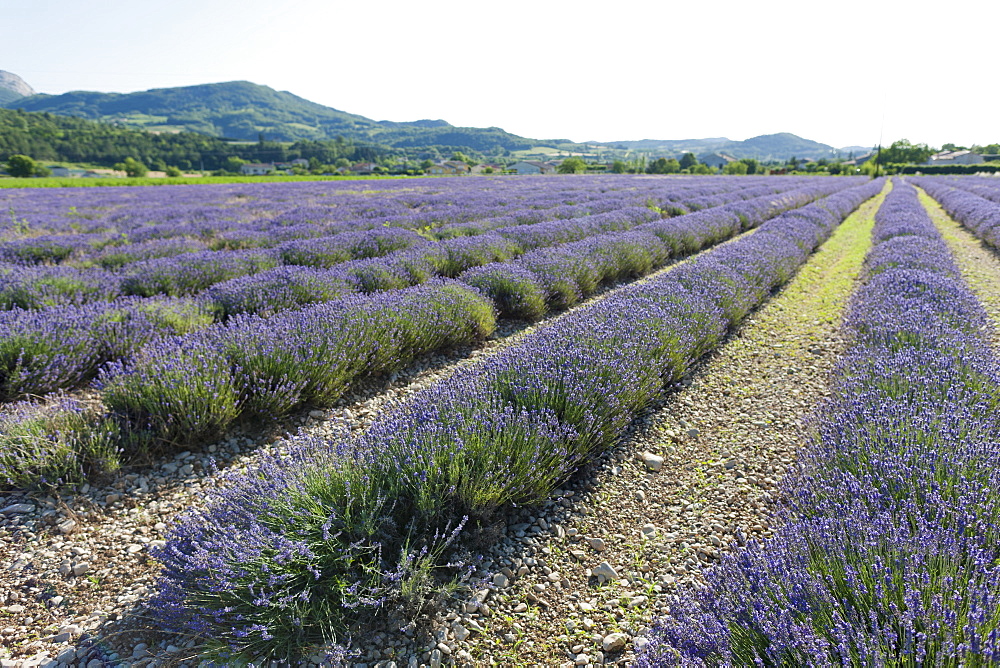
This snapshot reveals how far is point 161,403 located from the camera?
3029mm

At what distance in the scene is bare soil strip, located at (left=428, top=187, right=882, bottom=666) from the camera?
1921mm

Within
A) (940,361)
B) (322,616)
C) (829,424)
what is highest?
(940,361)

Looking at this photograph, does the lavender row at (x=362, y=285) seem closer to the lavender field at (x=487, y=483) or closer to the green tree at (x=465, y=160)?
the lavender field at (x=487, y=483)

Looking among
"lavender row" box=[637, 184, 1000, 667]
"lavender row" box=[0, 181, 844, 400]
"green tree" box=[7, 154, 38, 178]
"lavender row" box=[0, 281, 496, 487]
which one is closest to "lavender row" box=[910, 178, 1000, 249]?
"lavender row" box=[0, 181, 844, 400]

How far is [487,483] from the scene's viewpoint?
228 centimetres

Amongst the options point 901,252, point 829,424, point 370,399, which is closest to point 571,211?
point 901,252

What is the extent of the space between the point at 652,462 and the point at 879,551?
1509mm

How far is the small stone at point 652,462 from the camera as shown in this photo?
3031mm

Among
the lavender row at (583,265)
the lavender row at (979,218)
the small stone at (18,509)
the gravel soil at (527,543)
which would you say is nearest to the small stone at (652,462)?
A: the gravel soil at (527,543)

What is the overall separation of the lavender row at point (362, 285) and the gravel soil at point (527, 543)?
5.03 ft

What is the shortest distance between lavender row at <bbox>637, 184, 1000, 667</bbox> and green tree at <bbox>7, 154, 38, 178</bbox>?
59191mm

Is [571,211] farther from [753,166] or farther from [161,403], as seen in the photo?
[753,166]

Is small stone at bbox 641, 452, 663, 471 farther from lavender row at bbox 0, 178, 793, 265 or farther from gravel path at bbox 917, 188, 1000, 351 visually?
lavender row at bbox 0, 178, 793, 265

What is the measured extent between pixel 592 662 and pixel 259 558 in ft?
4.28
